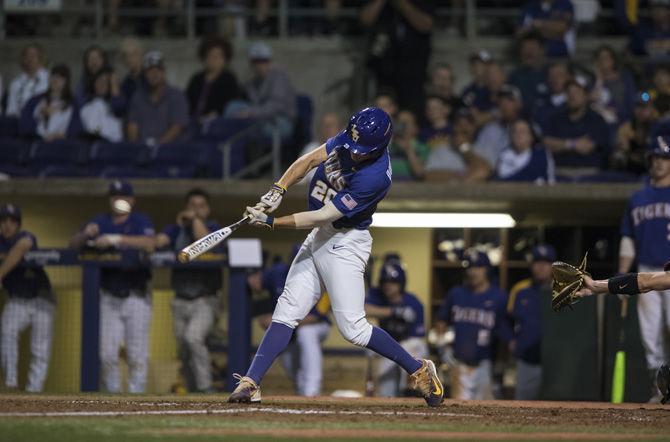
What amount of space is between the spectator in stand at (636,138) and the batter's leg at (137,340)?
171 inches

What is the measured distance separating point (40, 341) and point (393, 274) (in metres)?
2.94

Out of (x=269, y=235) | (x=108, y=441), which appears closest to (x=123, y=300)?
(x=269, y=235)

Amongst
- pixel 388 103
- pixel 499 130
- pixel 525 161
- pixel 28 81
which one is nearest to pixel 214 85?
pixel 388 103

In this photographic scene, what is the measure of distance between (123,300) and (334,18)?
548cm

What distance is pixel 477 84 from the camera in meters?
13.2

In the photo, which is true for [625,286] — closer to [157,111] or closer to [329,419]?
[329,419]

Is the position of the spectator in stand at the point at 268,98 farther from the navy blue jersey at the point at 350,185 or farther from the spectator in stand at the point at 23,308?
the navy blue jersey at the point at 350,185

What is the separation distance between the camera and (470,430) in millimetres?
6074

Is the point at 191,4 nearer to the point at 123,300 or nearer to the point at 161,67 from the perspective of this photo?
the point at 161,67

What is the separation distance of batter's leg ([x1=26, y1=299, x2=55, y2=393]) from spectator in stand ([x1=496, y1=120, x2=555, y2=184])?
431 centimetres

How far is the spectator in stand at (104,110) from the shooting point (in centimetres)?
1297

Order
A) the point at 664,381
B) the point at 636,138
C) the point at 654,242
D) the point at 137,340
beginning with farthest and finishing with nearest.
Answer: the point at 636,138, the point at 137,340, the point at 654,242, the point at 664,381

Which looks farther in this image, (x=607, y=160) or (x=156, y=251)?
(x=607, y=160)

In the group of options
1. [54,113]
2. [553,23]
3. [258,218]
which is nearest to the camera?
[258,218]
